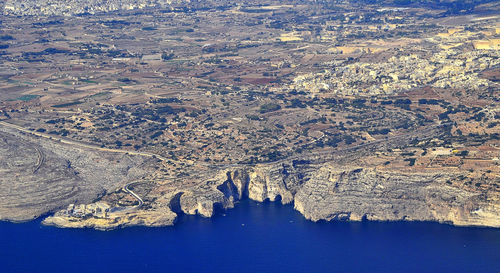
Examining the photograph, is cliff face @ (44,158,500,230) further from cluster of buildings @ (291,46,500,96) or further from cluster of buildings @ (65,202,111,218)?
cluster of buildings @ (291,46,500,96)

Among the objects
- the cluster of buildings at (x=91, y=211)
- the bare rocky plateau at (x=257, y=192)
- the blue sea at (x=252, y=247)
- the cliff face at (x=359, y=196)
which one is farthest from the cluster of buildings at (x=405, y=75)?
the cluster of buildings at (x=91, y=211)

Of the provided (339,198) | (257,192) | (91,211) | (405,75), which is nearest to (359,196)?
(339,198)

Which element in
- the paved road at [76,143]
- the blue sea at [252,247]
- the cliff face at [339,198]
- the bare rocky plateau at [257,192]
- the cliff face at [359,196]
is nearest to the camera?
the blue sea at [252,247]

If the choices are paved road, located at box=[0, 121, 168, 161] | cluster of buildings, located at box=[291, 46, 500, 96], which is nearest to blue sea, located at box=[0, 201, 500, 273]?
paved road, located at box=[0, 121, 168, 161]

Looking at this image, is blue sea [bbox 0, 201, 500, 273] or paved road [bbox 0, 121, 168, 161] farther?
paved road [bbox 0, 121, 168, 161]

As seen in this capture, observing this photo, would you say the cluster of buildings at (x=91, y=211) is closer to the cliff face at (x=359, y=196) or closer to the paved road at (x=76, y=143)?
the cliff face at (x=359, y=196)

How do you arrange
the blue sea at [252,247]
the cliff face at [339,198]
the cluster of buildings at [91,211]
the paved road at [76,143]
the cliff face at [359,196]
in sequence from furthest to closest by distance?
the paved road at [76,143] → the cluster of buildings at [91,211] → the cliff face at [339,198] → the cliff face at [359,196] → the blue sea at [252,247]

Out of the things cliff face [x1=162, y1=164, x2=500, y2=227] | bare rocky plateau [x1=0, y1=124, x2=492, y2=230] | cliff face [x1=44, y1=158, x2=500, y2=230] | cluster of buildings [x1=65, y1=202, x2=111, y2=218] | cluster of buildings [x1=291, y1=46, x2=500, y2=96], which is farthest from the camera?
cluster of buildings [x1=291, y1=46, x2=500, y2=96]

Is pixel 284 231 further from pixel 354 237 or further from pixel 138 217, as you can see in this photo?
pixel 138 217

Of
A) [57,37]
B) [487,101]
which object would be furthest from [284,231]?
[57,37]
